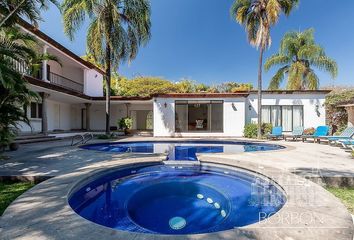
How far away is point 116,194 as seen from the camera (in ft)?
17.8

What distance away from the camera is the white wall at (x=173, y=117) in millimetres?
18734

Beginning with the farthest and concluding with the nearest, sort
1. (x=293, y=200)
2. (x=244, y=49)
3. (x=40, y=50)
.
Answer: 1. (x=244, y=49)
2. (x=40, y=50)
3. (x=293, y=200)

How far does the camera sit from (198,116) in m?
19.8

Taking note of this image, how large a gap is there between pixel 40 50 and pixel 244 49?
25.5 m

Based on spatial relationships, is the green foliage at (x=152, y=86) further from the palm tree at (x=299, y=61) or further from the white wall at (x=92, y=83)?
the palm tree at (x=299, y=61)

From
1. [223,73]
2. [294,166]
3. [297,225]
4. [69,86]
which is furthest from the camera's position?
[223,73]

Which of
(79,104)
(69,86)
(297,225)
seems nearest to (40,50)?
(69,86)

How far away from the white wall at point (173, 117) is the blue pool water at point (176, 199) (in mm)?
11670

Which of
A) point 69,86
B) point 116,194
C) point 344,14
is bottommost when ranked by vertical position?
point 116,194

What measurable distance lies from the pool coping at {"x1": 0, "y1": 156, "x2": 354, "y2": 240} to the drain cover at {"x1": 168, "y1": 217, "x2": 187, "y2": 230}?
3.87 ft

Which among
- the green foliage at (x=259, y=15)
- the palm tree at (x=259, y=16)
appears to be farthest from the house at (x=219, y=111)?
the green foliage at (x=259, y=15)

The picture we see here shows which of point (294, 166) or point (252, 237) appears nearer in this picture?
point (252, 237)

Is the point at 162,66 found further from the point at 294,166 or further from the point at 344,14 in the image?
the point at 294,166

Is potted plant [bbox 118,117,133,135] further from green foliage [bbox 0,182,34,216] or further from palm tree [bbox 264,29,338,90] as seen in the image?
green foliage [bbox 0,182,34,216]
